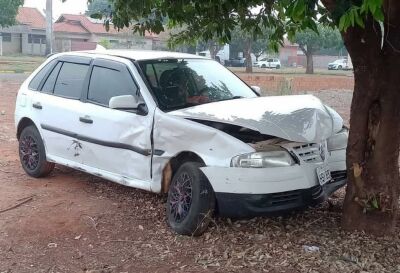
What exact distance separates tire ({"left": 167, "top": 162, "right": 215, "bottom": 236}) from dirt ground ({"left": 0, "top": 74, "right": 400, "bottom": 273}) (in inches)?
4.1

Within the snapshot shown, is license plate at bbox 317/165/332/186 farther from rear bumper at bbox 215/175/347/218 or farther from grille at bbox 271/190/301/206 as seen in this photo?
grille at bbox 271/190/301/206

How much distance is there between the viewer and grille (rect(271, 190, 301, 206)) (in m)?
4.57

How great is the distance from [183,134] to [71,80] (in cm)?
218

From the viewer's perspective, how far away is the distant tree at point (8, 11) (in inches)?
1940

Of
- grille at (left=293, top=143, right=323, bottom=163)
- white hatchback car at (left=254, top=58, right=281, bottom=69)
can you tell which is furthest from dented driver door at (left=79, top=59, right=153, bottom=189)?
white hatchback car at (left=254, top=58, right=281, bottom=69)

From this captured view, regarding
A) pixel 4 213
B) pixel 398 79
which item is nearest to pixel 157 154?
pixel 4 213

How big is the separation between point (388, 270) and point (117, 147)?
111 inches

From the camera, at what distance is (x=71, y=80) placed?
21.3 feet

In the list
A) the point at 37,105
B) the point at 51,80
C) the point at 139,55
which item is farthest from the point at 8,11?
the point at 139,55

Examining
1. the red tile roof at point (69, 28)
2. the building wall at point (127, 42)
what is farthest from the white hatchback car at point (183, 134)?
the red tile roof at point (69, 28)

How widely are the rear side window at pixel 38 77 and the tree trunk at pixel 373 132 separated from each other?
4005 mm

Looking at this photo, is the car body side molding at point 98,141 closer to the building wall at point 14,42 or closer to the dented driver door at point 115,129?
the dented driver door at point 115,129

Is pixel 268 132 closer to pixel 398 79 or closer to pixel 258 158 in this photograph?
pixel 258 158

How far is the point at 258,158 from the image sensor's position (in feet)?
14.8
